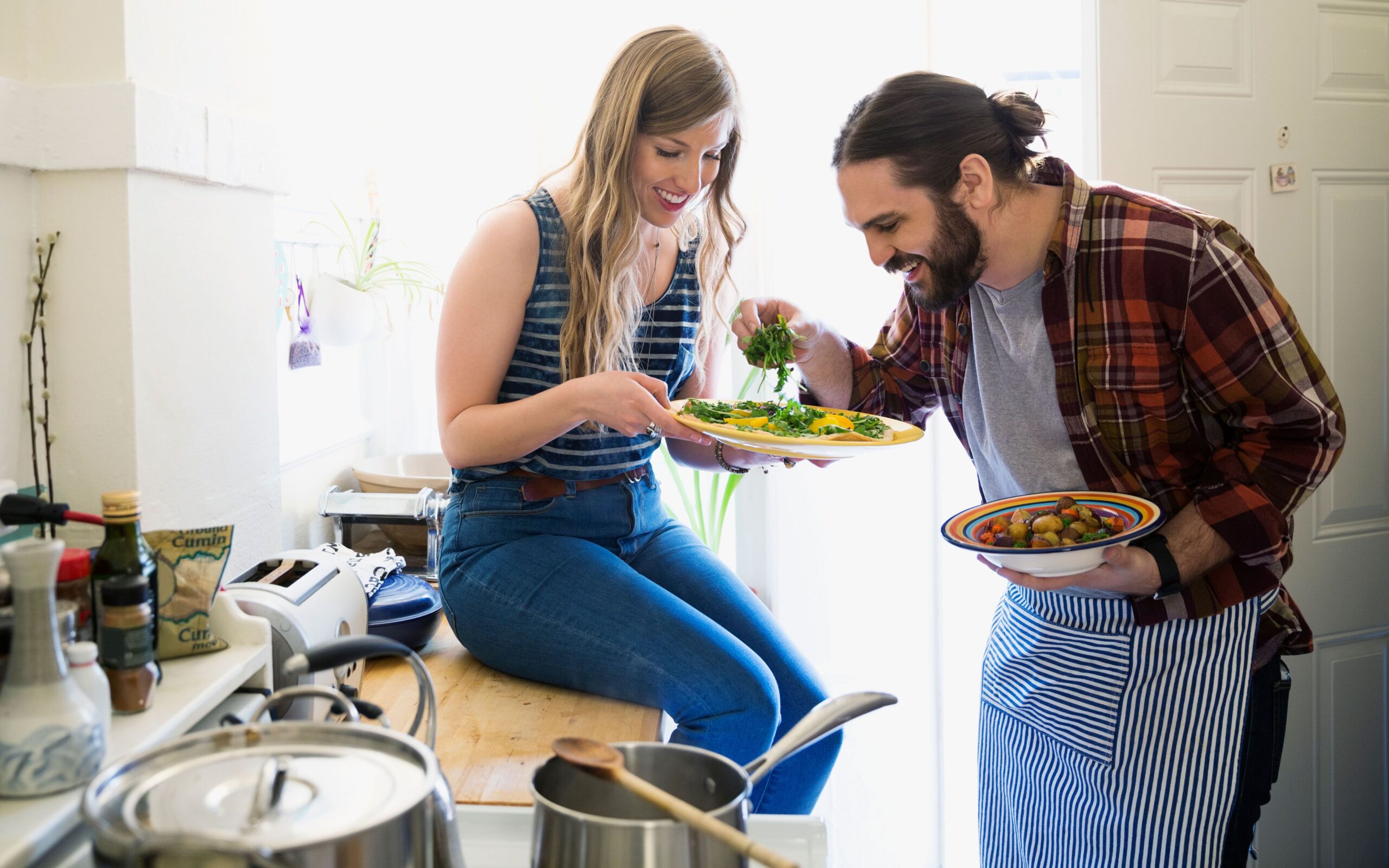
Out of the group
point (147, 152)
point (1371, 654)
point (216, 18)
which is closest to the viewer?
point (147, 152)

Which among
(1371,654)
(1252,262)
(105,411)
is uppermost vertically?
(1252,262)

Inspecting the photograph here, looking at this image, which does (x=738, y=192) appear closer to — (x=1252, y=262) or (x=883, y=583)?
(x=883, y=583)

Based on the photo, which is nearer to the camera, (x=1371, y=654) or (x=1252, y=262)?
(x=1252, y=262)

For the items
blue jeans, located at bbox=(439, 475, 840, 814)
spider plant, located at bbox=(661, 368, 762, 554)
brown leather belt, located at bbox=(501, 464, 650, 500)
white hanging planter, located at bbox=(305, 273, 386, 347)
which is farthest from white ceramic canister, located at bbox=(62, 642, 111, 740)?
spider plant, located at bbox=(661, 368, 762, 554)

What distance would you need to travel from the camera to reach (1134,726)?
1719mm

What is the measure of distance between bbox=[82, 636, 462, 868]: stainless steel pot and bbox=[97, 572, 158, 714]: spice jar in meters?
0.23

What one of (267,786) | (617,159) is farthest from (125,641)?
(617,159)

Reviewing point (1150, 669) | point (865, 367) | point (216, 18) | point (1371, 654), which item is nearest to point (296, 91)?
point (216, 18)

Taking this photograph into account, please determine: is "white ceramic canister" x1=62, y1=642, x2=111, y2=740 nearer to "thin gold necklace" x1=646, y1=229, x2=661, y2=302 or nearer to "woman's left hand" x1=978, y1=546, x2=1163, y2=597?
"woman's left hand" x1=978, y1=546, x2=1163, y2=597

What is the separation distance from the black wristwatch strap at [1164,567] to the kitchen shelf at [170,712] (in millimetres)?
1278

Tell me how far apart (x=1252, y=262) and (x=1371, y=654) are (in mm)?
1599

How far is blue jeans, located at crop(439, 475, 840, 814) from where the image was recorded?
1.70 meters

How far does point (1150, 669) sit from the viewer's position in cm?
171

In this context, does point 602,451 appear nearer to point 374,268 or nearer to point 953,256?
point 953,256
